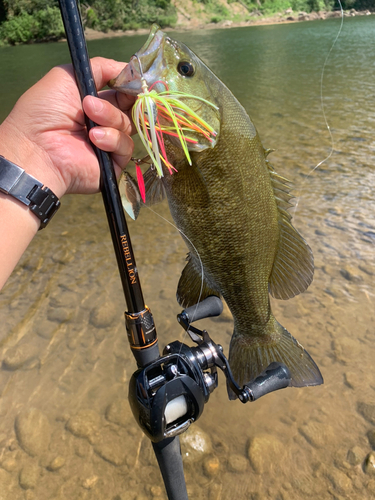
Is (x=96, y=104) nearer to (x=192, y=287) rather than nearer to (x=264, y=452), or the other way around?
(x=192, y=287)

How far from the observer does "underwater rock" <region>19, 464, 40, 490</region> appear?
2158mm

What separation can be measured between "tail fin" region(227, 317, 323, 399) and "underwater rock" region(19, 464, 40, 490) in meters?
1.35

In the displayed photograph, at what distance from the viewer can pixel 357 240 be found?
3.74 meters

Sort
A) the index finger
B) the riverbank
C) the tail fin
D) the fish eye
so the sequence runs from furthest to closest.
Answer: the riverbank → the tail fin → the index finger → the fish eye

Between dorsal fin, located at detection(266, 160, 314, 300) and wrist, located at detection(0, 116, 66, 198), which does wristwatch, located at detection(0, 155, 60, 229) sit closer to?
wrist, located at detection(0, 116, 66, 198)

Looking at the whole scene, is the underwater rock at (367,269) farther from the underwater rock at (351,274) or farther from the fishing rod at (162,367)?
the fishing rod at (162,367)

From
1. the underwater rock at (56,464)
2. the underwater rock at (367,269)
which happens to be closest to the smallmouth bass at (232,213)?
the underwater rock at (56,464)

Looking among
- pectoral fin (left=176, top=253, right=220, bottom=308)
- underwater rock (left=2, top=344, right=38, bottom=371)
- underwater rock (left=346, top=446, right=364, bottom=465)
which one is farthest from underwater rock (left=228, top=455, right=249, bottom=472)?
underwater rock (left=2, top=344, right=38, bottom=371)

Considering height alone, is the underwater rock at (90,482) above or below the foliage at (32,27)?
below

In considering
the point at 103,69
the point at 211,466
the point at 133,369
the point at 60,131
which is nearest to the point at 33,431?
the point at 133,369

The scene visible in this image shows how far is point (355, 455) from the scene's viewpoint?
214 centimetres

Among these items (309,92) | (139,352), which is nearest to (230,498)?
(139,352)

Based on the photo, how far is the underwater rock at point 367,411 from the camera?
2295 mm

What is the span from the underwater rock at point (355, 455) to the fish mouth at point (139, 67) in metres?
2.15
